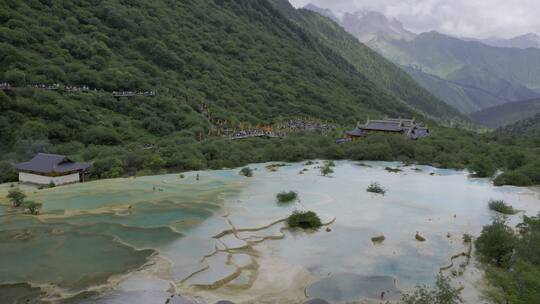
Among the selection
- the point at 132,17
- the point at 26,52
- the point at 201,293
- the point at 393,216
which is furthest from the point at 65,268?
the point at 132,17

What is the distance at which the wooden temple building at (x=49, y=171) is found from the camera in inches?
1543

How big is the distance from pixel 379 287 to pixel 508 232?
911 centimetres

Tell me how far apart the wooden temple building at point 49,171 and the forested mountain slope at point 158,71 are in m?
8.56

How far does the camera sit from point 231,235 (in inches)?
986

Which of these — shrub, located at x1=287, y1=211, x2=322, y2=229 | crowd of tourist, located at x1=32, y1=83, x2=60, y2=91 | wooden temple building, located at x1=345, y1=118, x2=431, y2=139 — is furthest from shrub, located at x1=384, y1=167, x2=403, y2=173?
crowd of tourist, located at x1=32, y1=83, x2=60, y2=91

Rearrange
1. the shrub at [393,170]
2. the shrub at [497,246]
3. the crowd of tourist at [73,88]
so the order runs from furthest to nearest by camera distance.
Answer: the crowd of tourist at [73,88]
the shrub at [393,170]
the shrub at [497,246]

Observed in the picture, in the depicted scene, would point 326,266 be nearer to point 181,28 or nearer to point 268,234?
point 268,234

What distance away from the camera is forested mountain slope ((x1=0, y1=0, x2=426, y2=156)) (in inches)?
2325

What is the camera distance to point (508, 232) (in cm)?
2283

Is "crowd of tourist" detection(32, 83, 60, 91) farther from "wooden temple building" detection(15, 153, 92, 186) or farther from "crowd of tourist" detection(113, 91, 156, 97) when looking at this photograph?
"wooden temple building" detection(15, 153, 92, 186)

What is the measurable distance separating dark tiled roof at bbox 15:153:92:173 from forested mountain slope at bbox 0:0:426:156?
8.50 m

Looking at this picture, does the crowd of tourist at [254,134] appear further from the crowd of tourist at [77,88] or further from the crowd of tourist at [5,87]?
the crowd of tourist at [5,87]

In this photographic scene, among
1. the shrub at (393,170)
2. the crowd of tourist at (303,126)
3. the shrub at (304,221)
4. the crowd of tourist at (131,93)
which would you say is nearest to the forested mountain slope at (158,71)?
the crowd of tourist at (131,93)

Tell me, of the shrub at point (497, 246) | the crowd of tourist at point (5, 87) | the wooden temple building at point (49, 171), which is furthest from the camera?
the crowd of tourist at point (5, 87)
